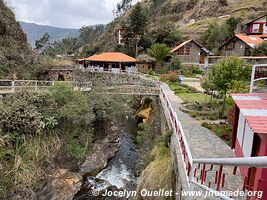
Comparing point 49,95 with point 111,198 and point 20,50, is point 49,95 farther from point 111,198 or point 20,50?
point 20,50

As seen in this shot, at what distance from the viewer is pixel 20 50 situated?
1169 inches

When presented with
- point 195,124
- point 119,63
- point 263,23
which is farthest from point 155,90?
point 263,23

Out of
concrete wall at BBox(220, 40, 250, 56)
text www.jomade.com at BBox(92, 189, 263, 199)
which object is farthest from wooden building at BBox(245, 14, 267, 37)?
text www.jomade.com at BBox(92, 189, 263, 199)

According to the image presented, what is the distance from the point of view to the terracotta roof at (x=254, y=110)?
625cm

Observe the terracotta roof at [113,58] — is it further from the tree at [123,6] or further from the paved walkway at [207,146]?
the tree at [123,6]

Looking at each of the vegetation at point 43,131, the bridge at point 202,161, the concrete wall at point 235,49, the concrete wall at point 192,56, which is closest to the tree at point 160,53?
the concrete wall at point 192,56

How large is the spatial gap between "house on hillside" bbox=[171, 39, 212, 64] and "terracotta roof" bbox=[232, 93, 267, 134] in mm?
37549

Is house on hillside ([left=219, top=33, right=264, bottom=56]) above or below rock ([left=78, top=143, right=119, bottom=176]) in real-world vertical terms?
above

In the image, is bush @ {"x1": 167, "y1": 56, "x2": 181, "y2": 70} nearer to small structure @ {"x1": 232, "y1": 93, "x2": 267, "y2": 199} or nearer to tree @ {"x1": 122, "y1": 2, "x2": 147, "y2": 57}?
tree @ {"x1": 122, "y1": 2, "x2": 147, "y2": 57}

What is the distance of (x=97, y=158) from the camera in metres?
19.4

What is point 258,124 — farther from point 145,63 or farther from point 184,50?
point 184,50

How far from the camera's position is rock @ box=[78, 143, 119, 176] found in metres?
18.2

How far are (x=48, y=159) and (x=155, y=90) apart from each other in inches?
493

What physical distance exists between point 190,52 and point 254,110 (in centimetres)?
4083
